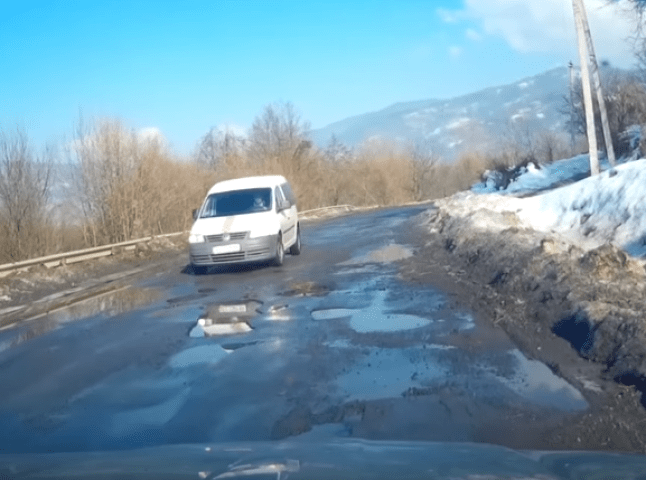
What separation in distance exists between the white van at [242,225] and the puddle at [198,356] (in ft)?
24.4

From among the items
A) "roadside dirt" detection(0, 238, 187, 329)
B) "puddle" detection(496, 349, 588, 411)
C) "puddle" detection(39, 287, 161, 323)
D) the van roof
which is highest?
the van roof

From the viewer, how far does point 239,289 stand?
14.1 m

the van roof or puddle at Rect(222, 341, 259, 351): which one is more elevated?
the van roof

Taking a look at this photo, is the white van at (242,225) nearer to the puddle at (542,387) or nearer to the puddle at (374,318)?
the puddle at (374,318)

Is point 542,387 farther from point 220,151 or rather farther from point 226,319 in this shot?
point 220,151

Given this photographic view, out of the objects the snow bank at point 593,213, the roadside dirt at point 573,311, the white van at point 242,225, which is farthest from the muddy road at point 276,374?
the snow bank at point 593,213

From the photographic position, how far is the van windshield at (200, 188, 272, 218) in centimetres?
1753

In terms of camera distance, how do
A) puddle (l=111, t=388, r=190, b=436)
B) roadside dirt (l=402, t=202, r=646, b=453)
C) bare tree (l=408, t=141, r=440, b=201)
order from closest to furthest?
1. roadside dirt (l=402, t=202, r=646, b=453)
2. puddle (l=111, t=388, r=190, b=436)
3. bare tree (l=408, t=141, r=440, b=201)

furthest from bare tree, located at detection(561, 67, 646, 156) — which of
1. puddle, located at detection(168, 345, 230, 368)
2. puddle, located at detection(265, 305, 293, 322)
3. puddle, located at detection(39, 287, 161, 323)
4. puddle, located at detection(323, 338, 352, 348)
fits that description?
puddle, located at detection(168, 345, 230, 368)

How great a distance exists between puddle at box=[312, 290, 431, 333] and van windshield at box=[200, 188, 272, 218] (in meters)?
6.69

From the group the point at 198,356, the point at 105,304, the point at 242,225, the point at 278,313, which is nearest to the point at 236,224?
the point at 242,225

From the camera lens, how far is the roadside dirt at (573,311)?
5.52 meters

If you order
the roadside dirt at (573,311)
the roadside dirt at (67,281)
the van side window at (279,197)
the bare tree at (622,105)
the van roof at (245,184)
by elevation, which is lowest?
the roadside dirt at (573,311)

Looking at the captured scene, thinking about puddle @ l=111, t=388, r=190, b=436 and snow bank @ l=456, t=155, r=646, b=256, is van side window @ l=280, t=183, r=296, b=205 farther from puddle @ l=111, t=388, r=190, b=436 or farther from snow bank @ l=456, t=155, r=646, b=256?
puddle @ l=111, t=388, r=190, b=436
